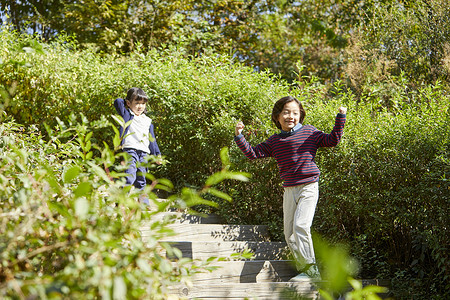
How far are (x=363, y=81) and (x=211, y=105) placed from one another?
3688 mm

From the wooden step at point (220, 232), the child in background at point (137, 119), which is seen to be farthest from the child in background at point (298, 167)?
the child in background at point (137, 119)

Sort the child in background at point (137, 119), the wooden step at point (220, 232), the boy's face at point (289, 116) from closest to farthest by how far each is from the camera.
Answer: the boy's face at point (289, 116), the wooden step at point (220, 232), the child in background at point (137, 119)

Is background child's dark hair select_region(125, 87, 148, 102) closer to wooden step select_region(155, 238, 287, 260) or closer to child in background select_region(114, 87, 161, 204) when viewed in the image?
child in background select_region(114, 87, 161, 204)

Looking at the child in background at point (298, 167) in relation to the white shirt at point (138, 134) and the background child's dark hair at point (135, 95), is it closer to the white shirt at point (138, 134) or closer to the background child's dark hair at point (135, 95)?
the white shirt at point (138, 134)

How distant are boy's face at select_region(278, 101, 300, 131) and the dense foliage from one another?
0.51 meters

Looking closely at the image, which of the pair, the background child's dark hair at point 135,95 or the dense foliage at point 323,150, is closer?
the dense foliage at point 323,150

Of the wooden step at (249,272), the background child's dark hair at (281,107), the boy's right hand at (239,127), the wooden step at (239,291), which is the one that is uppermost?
the background child's dark hair at (281,107)

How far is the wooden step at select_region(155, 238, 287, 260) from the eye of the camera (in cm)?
394

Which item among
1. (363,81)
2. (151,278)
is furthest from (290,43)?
(151,278)

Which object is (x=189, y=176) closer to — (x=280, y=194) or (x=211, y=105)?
(x=211, y=105)

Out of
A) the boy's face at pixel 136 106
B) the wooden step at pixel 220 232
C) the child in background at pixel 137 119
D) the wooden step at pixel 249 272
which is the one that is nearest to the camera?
the wooden step at pixel 249 272

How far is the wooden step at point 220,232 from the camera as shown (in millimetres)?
4661

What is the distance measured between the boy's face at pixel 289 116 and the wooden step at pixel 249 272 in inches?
49.0

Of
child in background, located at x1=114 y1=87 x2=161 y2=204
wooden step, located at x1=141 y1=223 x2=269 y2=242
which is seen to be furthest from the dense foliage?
child in background, located at x1=114 y1=87 x2=161 y2=204
